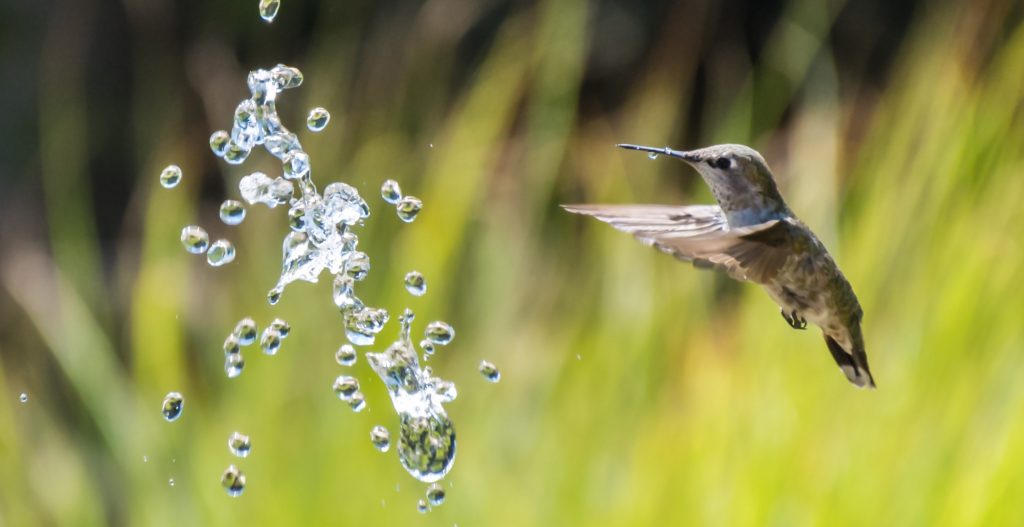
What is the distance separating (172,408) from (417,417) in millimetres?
543

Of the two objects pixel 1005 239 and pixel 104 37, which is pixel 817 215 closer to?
pixel 1005 239

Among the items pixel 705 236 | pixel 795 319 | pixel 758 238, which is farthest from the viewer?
pixel 795 319

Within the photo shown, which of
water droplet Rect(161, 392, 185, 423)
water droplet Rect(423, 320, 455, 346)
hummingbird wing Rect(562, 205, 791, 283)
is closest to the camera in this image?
hummingbird wing Rect(562, 205, 791, 283)

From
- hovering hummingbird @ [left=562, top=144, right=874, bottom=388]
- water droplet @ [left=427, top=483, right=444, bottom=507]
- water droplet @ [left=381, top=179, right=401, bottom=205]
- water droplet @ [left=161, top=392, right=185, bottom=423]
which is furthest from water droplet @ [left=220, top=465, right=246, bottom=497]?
hovering hummingbird @ [left=562, top=144, right=874, bottom=388]

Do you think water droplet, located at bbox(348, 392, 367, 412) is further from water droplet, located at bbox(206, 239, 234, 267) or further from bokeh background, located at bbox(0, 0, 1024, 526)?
water droplet, located at bbox(206, 239, 234, 267)

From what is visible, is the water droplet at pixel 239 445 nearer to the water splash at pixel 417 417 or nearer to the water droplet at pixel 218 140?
the water splash at pixel 417 417

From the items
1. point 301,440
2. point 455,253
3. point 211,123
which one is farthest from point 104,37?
point 301,440

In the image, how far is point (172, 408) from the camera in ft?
7.86

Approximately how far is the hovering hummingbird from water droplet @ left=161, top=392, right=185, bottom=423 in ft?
3.33

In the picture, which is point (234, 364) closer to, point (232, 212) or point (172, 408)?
point (172, 408)

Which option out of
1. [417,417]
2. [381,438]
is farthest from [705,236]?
[381,438]

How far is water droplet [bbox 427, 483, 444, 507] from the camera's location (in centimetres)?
217

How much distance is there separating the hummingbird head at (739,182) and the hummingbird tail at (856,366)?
24 centimetres

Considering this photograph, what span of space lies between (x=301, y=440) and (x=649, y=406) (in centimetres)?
63
